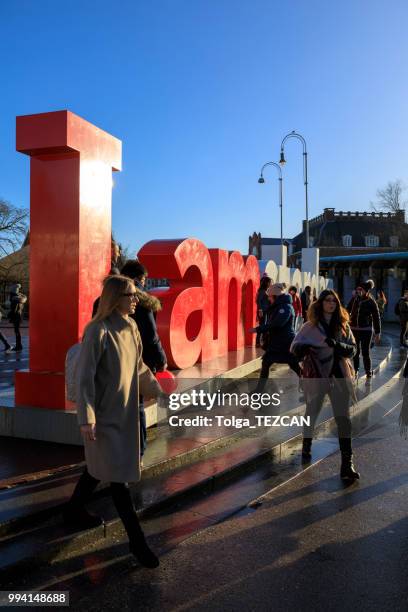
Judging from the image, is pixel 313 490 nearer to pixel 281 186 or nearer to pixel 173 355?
pixel 173 355

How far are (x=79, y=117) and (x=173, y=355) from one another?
159 inches

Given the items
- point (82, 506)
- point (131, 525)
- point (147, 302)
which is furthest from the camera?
point (147, 302)

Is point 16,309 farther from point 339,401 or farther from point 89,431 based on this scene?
point 89,431

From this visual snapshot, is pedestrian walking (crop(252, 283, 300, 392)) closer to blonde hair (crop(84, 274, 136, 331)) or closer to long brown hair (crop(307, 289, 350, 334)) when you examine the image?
long brown hair (crop(307, 289, 350, 334))

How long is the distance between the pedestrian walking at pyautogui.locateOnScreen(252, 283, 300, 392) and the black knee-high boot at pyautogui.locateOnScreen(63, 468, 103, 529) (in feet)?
14.2

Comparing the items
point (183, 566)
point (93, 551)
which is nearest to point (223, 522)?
point (183, 566)

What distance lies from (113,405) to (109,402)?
0.10 ft

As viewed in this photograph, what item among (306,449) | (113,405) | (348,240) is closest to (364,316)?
(306,449)

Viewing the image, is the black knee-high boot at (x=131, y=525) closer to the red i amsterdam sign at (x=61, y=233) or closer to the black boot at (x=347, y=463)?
the black boot at (x=347, y=463)

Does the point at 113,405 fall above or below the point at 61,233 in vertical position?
below

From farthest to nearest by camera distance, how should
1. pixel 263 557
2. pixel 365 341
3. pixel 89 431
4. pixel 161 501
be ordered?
pixel 365 341 < pixel 161 501 < pixel 263 557 < pixel 89 431

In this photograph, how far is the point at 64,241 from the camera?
5.62 metres

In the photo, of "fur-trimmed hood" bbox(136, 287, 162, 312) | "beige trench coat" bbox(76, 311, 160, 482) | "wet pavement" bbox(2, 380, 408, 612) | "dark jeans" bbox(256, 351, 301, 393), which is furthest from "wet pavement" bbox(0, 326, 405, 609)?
"fur-trimmed hood" bbox(136, 287, 162, 312)

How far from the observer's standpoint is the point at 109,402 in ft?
10.5
